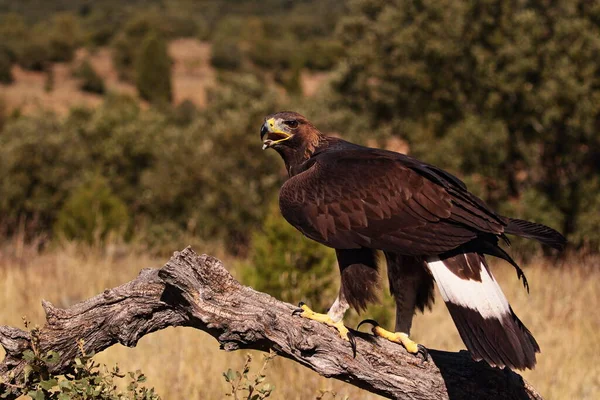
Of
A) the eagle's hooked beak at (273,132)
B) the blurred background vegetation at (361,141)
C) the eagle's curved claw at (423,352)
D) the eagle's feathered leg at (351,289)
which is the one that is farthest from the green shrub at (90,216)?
the eagle's curved claw at (423,352)

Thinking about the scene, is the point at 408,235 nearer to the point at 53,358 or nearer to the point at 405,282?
the point at 405,282

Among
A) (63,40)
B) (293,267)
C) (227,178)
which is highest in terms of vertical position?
(293,267)

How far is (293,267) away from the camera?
6.70 meters

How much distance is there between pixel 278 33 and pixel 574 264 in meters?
82.1

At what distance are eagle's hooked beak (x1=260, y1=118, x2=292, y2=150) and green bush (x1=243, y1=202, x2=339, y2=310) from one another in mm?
2172

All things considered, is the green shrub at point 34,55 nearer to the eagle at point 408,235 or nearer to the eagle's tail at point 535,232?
the eagle at point 408,235

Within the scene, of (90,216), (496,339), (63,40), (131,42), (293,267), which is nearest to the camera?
(496,339)

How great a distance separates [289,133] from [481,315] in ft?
5.41

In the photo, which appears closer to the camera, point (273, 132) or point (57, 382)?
point (57, 382)

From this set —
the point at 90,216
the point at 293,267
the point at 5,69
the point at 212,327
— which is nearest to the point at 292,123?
the point at 212,327

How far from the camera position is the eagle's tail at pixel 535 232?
3.85 metres

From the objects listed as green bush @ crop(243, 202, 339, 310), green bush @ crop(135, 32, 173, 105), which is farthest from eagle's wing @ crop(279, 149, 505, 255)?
green bush @ crop(135, 32, 173, 105)

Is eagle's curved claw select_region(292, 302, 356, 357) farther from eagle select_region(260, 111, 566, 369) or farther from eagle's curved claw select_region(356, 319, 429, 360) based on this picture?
eagle's curved claw select_region(356, 319, 429, 360)

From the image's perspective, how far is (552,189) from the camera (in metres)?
13.6
